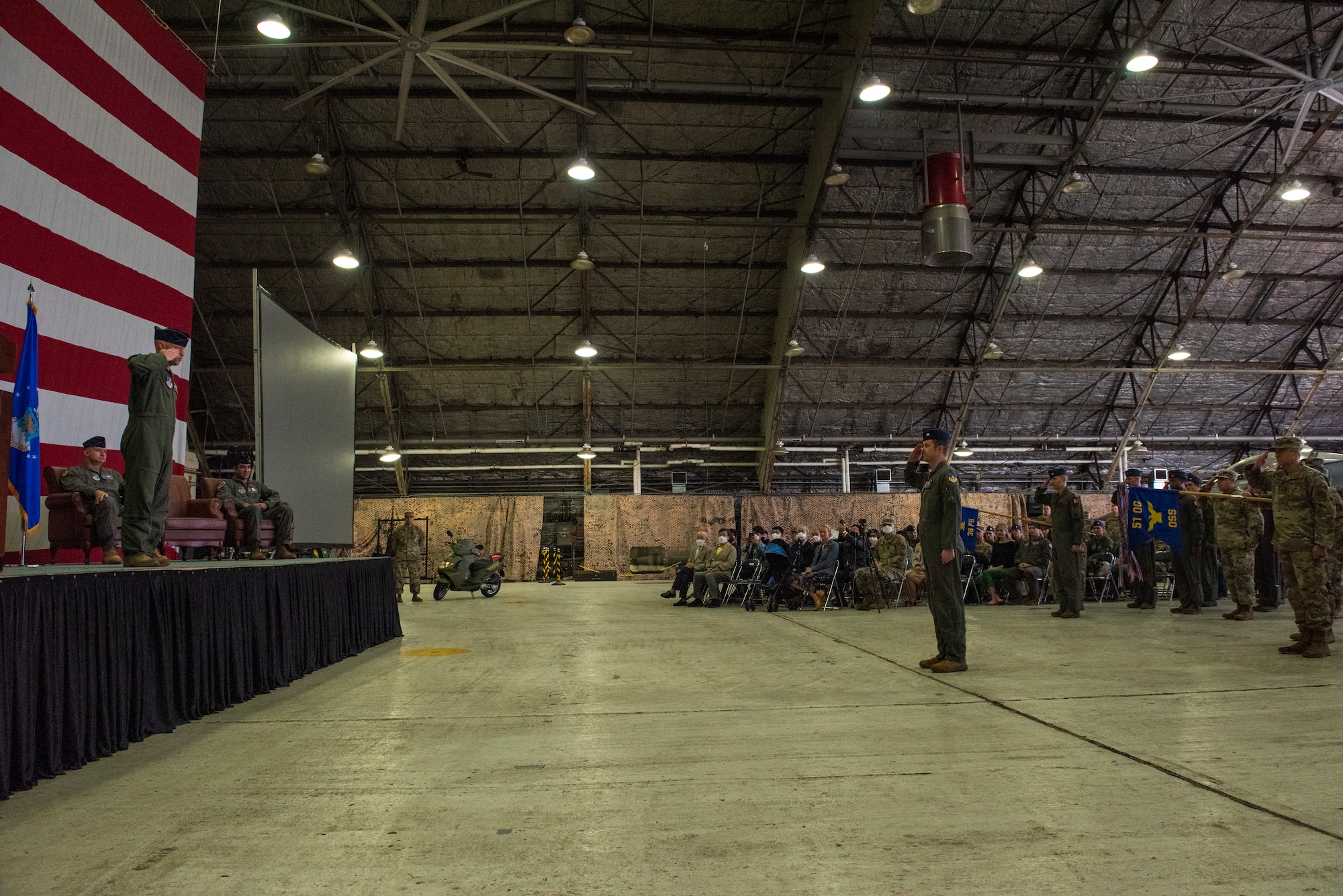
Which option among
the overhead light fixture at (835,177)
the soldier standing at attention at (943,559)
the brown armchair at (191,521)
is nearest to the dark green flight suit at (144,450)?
the brown armchair at (191,521)

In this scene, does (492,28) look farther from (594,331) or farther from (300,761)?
(300,761)

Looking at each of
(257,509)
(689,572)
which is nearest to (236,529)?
(257,509)

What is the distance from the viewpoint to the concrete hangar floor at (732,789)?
68.2 inches

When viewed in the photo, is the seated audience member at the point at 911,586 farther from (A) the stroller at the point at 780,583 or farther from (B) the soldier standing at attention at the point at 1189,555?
(B) the soldier standing at attention at the point at 1189,555

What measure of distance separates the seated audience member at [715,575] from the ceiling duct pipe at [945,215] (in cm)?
518

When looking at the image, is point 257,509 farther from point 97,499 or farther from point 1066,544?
point 1066,544

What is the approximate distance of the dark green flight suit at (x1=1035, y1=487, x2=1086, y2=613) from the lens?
25.9 feet

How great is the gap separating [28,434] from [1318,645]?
919 centimetres

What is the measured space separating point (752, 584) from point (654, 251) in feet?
26.4

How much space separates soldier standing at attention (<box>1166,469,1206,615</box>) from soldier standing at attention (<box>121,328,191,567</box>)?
939cm

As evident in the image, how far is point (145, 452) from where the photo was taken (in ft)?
13.9

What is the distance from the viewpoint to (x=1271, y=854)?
1765mm

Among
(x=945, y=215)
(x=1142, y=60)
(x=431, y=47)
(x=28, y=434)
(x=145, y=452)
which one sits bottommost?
(x=145, y=452)

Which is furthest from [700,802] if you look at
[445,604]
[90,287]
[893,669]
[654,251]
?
[654,251]
